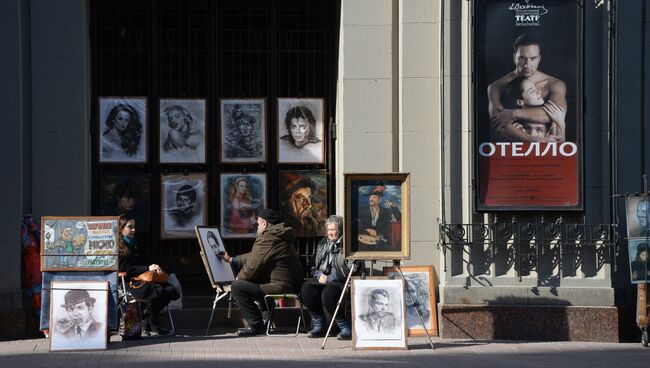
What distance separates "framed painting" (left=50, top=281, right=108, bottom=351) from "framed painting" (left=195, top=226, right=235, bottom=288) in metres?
1.60

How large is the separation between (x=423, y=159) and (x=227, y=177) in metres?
2.82

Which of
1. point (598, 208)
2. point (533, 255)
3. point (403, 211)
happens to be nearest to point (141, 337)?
point (403, 211)

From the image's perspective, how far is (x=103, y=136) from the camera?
53.2 ft

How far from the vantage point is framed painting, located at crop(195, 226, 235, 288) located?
592 inches

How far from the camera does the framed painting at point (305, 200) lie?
16422 mm

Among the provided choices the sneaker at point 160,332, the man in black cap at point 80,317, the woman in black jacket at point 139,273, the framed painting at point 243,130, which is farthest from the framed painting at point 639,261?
the man in black cap at point 80,317

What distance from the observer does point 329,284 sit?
579 inches

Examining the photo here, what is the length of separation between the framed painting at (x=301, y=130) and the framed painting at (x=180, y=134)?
109cm

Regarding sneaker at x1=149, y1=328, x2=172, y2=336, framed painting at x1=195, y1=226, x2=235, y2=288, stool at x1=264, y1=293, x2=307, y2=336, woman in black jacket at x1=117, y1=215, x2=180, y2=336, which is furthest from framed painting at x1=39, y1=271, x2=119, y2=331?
stool at x1=264, y1=293, x2=307, y2=336

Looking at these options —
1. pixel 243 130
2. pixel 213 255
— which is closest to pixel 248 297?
pixel 213 255

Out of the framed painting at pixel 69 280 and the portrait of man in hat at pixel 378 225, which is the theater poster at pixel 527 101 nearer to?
the portrait of man in hat at pixel 378 225

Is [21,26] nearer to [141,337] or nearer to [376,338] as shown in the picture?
[141,337]

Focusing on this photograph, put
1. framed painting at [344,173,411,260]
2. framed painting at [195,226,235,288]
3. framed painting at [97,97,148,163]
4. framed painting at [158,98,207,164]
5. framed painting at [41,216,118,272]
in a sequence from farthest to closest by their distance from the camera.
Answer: framed painting at [158,98,207,164], framed painting at [97,97,148,163], framed painting at [195,226,235,288], framed painting at [41,216,118,272], framed painting at [344,173,411,260]

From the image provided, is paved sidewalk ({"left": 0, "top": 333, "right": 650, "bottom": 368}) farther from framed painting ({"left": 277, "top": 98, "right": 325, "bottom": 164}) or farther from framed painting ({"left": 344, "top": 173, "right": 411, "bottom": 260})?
framed painting ({"left": 277, "top": 98, "right": 325, "bottom": 164})
